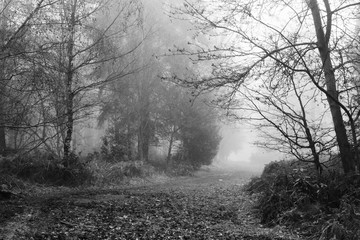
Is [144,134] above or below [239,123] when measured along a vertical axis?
above

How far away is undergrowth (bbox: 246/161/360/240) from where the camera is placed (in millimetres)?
5273

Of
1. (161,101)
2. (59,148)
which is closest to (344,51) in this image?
(59,148)

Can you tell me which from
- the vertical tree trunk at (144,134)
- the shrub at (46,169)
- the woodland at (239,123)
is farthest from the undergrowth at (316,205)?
the vertical tree trunk at (144,134)

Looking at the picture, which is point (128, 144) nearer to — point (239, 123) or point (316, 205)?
point (239, 123)

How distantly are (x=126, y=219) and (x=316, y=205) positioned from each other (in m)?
3.75

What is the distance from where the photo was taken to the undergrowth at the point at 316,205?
5.27 m

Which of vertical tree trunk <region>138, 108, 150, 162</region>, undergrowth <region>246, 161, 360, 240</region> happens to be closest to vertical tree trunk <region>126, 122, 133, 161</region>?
vertical tree trunk <region>138, 108, 150, 162</region>

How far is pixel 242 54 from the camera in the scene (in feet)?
24.5

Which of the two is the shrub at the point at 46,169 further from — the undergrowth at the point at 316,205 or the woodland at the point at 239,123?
the undergrowth at the point at 316,205

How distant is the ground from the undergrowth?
35 cm

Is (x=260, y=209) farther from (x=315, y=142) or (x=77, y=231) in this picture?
(x=77, y=231)

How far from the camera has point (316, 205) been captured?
644cm

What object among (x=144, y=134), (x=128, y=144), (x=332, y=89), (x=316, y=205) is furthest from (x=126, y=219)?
(x=144, y=134)

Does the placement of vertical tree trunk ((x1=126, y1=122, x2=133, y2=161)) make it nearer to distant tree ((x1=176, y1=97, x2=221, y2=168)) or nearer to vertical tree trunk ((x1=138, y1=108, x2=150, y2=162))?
vertical tree trunk ((x1=138, y1=108, x2=150, y2=162))
